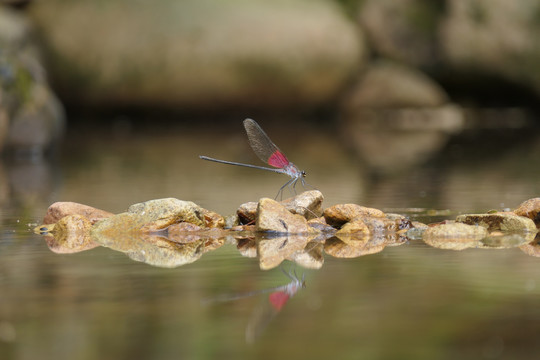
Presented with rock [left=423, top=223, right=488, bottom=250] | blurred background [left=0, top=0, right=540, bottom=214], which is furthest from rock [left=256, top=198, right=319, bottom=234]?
blurred background [left=0, top=0, right=540, bottom=214]

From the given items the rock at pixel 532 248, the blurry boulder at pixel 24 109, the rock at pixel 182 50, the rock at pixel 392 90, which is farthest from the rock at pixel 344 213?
the rock at pixel 392 90

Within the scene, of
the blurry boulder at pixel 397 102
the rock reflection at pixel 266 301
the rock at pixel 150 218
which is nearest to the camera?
the rock reflection at pixel 266 301

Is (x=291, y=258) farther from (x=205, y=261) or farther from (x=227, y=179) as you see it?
(x=227, y=179)

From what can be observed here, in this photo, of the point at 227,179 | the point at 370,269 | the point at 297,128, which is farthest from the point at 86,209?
the point at 297,128

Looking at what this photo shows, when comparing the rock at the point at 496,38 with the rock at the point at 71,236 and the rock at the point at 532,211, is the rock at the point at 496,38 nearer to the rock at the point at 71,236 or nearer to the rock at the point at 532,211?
the rock at the point at 532,211

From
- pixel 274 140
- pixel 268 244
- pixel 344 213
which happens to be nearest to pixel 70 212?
pixel 268 244

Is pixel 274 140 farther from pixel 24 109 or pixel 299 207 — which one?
pixel 299 207

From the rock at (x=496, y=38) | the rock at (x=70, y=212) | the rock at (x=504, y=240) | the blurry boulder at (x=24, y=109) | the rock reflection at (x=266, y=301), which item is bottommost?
the rock reflection at (x=266, y=301)
